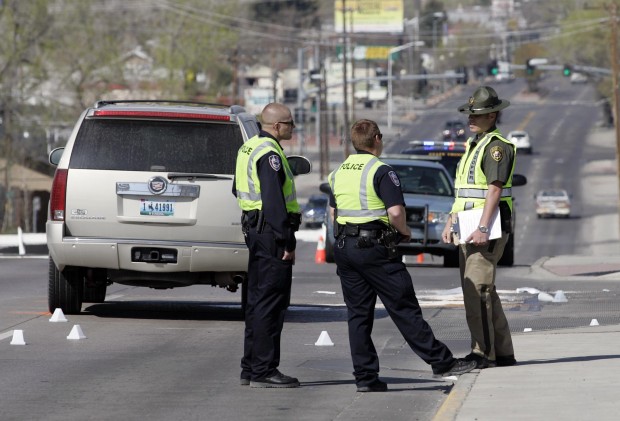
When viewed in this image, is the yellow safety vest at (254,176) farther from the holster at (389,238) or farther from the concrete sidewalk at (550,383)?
the concrete sidewalk at (550,383)

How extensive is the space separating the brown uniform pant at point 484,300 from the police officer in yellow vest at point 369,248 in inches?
26.5

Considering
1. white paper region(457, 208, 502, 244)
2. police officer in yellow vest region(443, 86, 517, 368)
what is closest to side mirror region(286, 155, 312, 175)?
police officer in yellow vest region(443, 86, 517, 368)

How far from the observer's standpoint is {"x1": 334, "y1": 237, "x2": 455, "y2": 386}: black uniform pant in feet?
32.2

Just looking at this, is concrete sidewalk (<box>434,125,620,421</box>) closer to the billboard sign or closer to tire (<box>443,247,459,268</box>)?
tire (<box>443,247,459,268</box>)

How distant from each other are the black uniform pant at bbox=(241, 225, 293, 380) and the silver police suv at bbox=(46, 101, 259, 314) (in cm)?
357

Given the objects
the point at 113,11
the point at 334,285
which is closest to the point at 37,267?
the point at 334,285

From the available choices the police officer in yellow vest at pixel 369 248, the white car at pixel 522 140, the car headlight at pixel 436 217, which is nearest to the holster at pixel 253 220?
the police officer in yellow vest at pixel 369 248

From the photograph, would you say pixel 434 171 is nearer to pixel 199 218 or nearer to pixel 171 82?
pixel 199 218

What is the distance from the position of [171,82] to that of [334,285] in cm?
6422

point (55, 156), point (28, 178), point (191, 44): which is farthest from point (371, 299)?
point (191, 44)

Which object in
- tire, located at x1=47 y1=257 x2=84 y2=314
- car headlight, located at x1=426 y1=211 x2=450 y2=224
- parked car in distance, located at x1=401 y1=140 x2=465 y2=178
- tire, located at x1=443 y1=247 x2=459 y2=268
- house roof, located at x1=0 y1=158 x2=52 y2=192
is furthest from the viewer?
house roof, located at x1=0 y1=158 x2=52 y2=192

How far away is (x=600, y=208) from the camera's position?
72812 millimetres

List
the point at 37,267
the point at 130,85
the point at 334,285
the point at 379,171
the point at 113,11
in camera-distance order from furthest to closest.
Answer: the point at 113,11 → the point at 130,85 → the point at 37,267 → the point at 334,285 → the point at 379,171

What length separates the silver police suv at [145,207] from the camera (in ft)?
44.5
